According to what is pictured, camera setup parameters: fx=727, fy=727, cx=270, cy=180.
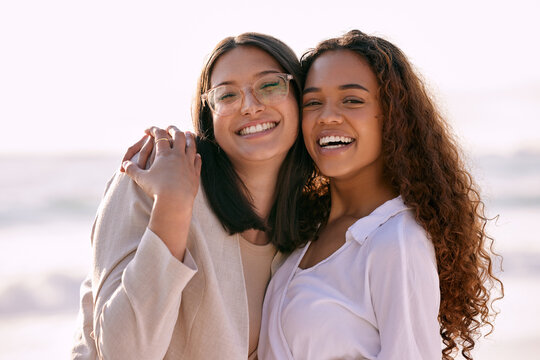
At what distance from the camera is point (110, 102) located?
18.3 meters

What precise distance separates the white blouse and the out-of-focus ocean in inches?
154

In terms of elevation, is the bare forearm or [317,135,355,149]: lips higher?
[317,135,355,149]: lips

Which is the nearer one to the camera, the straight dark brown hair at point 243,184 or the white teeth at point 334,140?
the straight dark brown hair at point 243,184

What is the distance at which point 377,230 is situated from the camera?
336 cm

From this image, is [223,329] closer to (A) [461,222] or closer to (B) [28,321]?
(A) [461,222]

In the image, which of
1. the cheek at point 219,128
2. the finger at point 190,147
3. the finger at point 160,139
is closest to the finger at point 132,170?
the finger at point 160,139

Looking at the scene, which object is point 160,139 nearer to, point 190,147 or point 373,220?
point 190,147

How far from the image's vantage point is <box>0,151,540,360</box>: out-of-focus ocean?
8117mm

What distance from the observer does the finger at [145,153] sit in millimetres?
3210

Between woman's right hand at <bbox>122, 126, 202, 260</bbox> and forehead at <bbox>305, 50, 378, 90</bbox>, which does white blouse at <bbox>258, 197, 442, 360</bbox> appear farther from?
woman's right hand at <bbox>122, 126, 202, 260</bbox>

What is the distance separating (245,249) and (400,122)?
3.26ft

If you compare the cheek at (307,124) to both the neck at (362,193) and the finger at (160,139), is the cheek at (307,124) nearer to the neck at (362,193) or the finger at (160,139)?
the neck at (362,193)

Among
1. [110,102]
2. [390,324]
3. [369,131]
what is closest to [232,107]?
[369,131]

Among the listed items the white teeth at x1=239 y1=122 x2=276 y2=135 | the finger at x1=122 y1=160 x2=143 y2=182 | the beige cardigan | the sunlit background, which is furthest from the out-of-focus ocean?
the finger at x1=122 y1=160 x2=143 y2=182
